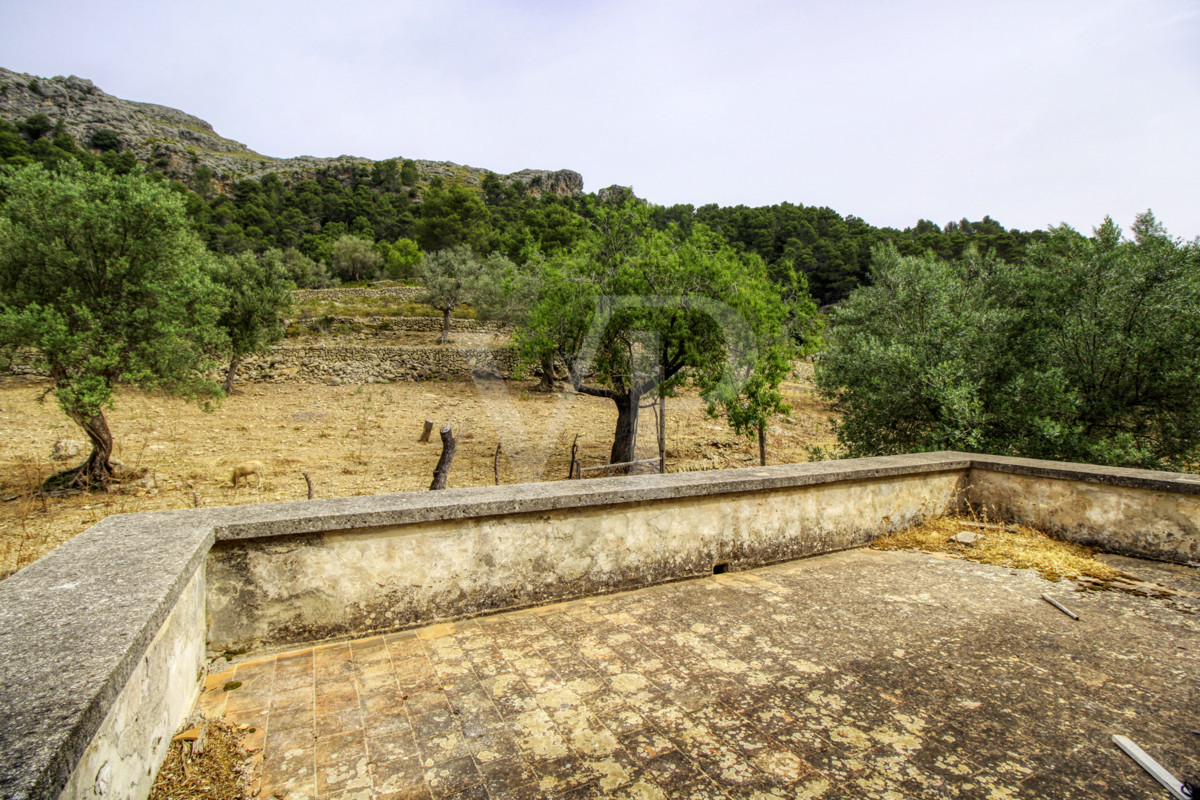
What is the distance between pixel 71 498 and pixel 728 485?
35.1ft

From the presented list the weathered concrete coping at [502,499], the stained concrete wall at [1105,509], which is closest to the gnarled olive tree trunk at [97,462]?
the weathered concrete coping at [502,499]

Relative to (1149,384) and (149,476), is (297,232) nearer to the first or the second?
(149,476)

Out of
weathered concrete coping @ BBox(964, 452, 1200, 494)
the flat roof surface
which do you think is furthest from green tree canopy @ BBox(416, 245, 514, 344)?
the flat roof surface

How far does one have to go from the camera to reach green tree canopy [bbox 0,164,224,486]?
327 inches

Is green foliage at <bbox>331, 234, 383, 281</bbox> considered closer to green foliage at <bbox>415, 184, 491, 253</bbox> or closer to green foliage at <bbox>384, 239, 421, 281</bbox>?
green foliage at <bbox>384, 239, 421, 281</bbox>

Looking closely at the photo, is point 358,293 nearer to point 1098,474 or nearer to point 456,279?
point 456,279

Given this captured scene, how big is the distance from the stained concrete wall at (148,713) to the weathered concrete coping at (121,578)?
0.31ft

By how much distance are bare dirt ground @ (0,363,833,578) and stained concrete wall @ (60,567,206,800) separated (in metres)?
5.42

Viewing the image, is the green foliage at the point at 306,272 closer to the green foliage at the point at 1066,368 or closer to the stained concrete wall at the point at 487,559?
the green foliage at the point at 1066,368

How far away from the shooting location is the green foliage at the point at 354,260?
152ft

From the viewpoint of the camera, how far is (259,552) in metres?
2.48

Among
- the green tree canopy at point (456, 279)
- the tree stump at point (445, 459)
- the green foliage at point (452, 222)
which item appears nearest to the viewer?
the tree stump at point (445, 459)

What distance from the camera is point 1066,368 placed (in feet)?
26.6

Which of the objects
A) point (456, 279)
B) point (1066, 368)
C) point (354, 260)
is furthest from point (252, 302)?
point (354, 260)
